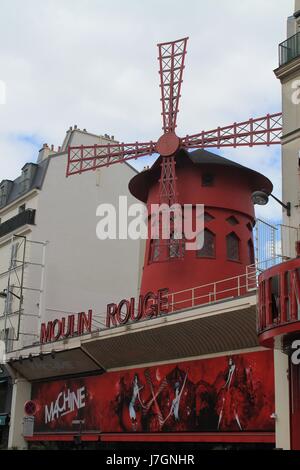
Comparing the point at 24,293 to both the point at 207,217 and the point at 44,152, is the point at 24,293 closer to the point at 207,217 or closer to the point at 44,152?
the point at 44,152

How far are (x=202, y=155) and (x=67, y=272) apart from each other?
21.6 ft

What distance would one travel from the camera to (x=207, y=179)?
655 inches

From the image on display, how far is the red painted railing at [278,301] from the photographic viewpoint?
9789mm

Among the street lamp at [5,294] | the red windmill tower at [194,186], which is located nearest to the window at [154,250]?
the red windmill tower at [194,186]

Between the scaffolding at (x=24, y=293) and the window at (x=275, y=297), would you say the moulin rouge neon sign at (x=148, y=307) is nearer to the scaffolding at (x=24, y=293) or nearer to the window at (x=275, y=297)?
the window at (x=275, y=297)

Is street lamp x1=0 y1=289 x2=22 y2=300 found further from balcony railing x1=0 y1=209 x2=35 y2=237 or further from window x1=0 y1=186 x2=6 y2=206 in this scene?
window x1=0 y1=186 x2=6 y2=206

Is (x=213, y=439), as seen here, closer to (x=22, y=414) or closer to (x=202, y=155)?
(x=202, y=155)

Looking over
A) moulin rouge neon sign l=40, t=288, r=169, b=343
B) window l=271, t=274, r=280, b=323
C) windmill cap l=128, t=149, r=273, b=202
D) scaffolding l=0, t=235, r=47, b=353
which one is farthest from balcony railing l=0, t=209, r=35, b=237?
window l=271, t=274, r=280, b=323

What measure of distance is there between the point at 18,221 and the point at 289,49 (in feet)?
38.3

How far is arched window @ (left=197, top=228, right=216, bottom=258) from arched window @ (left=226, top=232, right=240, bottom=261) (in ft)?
1.18

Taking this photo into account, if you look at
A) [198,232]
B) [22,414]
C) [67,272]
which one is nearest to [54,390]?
[22,414]

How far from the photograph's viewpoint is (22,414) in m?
19.6

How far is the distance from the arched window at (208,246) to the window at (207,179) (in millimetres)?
1090
